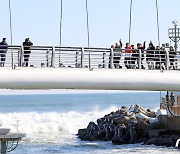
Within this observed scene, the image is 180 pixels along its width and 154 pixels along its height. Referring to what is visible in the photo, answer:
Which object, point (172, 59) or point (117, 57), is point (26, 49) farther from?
point (172, 59)

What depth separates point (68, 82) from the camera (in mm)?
31234

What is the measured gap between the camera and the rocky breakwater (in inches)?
2042

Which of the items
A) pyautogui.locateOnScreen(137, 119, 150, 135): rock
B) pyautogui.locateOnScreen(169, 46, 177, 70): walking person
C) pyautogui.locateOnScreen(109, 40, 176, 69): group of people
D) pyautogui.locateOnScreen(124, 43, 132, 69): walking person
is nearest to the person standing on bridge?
pyautogui.locateOnScreen(109, 40, 176, 69): group of people

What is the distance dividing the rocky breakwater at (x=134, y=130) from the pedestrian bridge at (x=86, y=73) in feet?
55.7

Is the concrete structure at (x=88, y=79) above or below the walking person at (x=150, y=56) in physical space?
below

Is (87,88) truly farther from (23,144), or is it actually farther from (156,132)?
(23,144)

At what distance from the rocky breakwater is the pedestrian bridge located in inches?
668

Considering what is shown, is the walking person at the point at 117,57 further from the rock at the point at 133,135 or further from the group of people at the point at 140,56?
the rock at the point at 133,135

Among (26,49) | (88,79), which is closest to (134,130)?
(88,79)

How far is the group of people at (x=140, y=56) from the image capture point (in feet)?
110

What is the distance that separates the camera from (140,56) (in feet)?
110

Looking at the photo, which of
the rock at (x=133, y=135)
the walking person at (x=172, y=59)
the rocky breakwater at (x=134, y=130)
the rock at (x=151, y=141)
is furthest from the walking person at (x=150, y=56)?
the rock at (x=133, y=135)

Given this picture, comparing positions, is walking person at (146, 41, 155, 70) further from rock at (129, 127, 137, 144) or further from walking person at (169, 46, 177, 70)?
rock at (129, 127, 137, 144)

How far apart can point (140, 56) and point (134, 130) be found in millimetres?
21343
